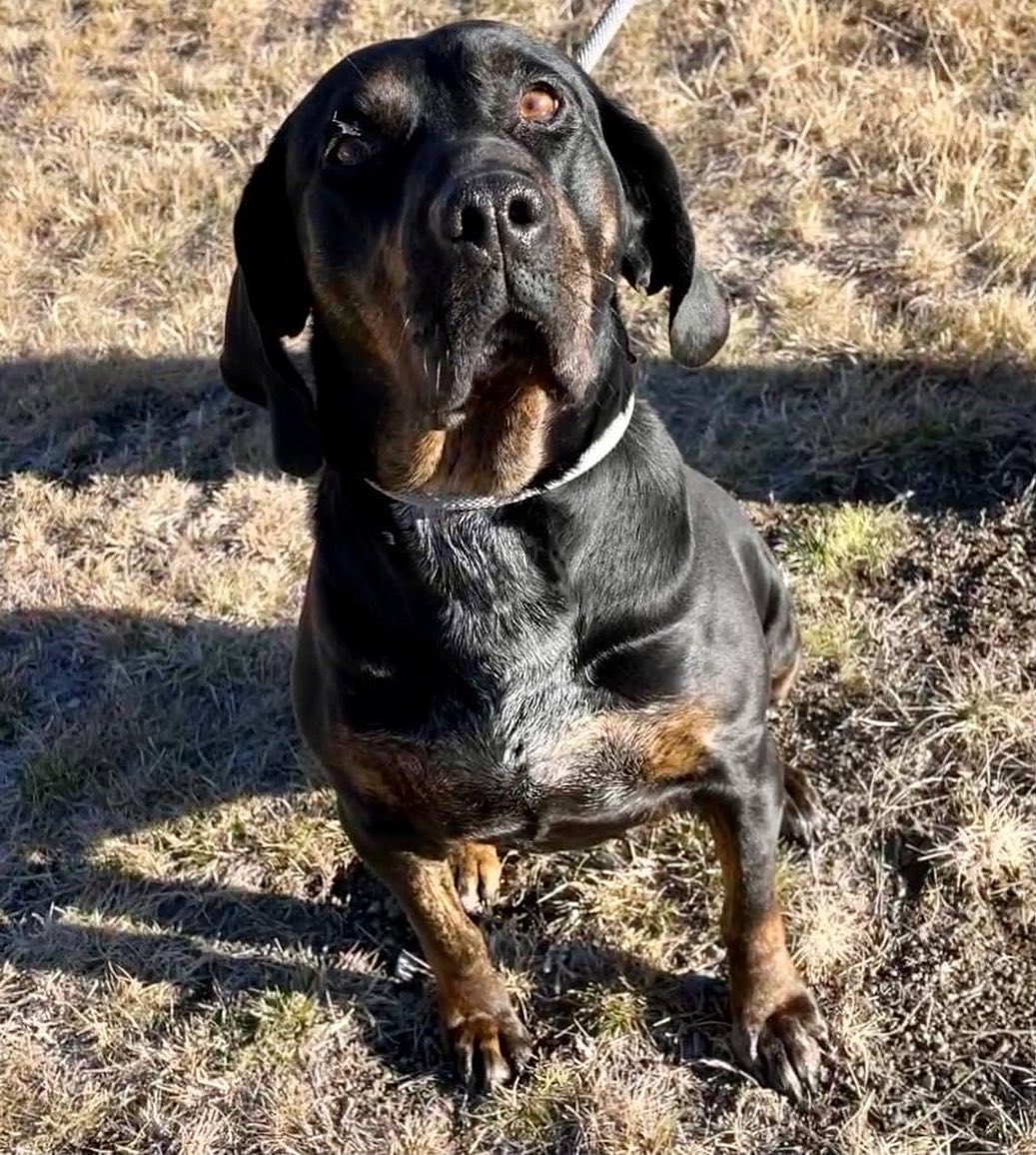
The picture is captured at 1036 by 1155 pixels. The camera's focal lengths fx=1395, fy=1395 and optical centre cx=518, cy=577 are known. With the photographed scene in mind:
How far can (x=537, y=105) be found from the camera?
2.45 metres

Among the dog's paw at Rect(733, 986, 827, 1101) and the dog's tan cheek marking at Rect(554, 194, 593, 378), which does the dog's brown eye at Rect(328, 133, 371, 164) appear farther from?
the dog's paw at Rect(733, 986, 827, 1101)

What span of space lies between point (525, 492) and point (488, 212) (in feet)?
1.95

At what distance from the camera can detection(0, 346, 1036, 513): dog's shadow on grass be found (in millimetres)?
4246

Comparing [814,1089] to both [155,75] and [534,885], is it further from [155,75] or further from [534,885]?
[155,75]

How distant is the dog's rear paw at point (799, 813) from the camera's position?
3471 millimetres

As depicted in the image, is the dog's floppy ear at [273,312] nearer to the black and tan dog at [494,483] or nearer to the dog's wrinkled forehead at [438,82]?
the black and tan dog at [494,483]

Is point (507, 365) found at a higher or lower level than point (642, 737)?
higher

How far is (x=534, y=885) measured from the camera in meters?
3.59

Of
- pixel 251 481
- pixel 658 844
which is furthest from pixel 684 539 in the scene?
pixel 251 481

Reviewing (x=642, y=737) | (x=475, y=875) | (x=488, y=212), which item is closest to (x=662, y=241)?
(x=488, y=212)

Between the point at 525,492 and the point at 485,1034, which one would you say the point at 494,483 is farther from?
the point at 485,1034

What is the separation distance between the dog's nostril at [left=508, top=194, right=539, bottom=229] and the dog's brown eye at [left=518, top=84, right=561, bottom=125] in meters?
0.37

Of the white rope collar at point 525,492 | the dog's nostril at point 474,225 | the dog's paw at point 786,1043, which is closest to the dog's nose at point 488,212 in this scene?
the dog's nostril at point 474,225

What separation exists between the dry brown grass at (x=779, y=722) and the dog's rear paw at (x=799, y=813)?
0.10 meters
